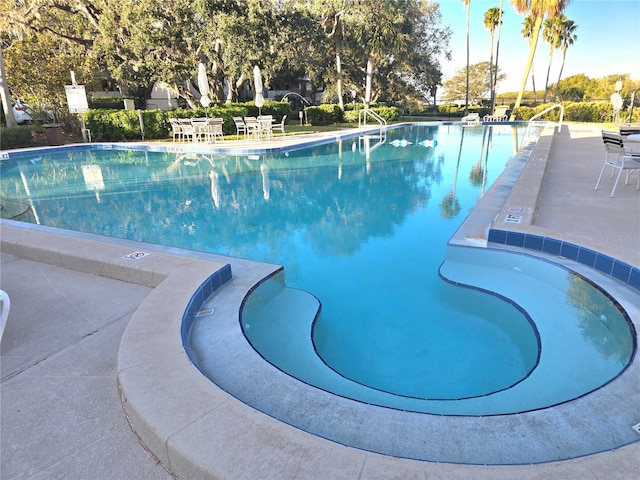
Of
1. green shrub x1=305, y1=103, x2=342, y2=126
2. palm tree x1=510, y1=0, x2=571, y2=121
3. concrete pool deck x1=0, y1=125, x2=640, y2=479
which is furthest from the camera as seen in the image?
palm tree x1=510, y1=0, x2=571, y2=121

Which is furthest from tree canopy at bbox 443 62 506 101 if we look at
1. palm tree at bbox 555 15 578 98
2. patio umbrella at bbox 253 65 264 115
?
patio umbrella at bbox 253 65 264 115

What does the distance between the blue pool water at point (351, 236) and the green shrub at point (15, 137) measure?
203 cm

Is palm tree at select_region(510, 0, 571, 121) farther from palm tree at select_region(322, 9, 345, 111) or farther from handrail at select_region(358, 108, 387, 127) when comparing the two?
palm tree at select_region(322, 9, 345, 111)

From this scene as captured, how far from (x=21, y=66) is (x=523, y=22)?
32946mm

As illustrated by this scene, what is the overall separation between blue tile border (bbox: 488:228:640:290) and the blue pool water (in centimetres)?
24

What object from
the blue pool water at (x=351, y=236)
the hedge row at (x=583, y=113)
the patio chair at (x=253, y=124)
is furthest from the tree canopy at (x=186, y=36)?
the hedge row at (x=583, y=113)

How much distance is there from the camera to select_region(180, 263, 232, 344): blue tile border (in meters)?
2.46

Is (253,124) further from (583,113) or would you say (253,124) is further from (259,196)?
(583,113)

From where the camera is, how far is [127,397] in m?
1.76

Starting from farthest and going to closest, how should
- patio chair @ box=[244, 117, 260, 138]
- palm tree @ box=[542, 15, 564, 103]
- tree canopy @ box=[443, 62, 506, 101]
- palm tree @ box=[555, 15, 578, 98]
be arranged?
1. tree canopy @ box=[443, 62, 506, 101]
2. palm tree @ box=[555, 15, 578, 98]
3. palm tree @ box=[542, 15, 564, 103]
4. patio chair @ box=[244, 117, 260, 138]

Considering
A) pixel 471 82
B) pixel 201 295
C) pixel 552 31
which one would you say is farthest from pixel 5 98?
pixel 471 82

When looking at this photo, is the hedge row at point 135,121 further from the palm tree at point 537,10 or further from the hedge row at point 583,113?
the palm tree at point 537,10

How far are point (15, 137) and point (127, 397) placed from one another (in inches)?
611

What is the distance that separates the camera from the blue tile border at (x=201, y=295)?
2.46m
